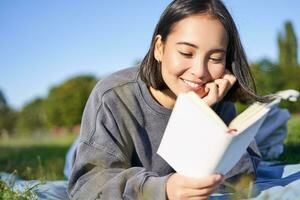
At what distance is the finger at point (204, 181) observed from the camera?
6.40ft

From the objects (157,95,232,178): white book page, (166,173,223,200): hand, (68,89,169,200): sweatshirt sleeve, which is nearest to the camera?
(157,95,232,178): white book page

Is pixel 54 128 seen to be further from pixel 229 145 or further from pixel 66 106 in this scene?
pixel 229 145

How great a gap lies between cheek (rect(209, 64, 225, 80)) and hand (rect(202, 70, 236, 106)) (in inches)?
1.6

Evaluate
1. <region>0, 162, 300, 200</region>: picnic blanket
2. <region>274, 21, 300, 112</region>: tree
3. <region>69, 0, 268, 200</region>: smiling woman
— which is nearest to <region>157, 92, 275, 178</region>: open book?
<region>69, 0, 268, 200</region>: smiling woman

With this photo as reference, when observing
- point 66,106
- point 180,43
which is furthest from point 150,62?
point 66,106

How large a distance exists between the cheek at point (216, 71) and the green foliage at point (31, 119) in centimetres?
6056

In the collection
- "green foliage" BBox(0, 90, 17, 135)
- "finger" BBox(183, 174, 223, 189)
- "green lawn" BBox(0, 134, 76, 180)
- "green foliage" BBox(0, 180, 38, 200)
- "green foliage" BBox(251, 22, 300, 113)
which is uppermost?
"finger" BBox(183, 174, 223, 189)

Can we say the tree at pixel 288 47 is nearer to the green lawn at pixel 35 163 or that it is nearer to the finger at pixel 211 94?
the green lawn at pixel 35 163

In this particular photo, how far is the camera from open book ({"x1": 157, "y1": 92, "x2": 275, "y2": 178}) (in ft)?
6.11

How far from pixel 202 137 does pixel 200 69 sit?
0.69 meters

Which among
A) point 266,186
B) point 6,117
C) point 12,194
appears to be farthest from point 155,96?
point 6,117

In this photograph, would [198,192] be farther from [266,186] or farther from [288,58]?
[288,58]

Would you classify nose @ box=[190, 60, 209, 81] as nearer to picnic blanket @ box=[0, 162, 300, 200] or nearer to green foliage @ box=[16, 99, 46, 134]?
picnic blanket @ box=[0, 162, 300, 200]

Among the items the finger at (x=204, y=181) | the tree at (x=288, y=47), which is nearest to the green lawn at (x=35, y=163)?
the finger at (x=204, y=181)
